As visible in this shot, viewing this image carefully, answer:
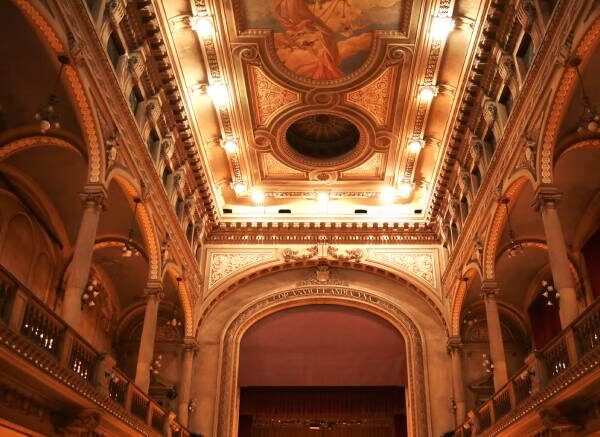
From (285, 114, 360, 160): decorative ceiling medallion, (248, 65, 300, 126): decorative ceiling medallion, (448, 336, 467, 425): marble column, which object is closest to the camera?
(248, 65, 300, 126): decorative ceiling medallion

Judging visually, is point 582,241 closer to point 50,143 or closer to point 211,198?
point 211,198

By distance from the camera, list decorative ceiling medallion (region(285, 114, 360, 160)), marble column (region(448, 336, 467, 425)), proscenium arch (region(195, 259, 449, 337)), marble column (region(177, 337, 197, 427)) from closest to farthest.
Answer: marble column (region(448, 336, 467, 425)) < marble column (region(177, 337, 197, 427)) < decorative ceiling medallion (region(285, 114, 360, 160)) < proscenium arch (region(195, 259, 449, 337))

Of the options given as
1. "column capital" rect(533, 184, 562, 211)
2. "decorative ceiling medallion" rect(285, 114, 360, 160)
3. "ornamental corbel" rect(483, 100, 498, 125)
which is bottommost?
"column capital" rect(533, 184, 562, 211)

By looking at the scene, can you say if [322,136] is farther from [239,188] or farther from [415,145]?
[239,188]

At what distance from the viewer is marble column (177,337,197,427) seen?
56.3ft

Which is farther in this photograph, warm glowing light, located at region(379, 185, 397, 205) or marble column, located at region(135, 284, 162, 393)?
warm glowing light, located at region(379, 185, 397, 205)

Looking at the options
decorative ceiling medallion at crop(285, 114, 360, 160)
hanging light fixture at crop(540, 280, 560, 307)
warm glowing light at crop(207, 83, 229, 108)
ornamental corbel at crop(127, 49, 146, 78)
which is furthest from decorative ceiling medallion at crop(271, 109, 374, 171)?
hanging light fixture at crop(540, 280, 560, 307)

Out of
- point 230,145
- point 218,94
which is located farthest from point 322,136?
point 218,94

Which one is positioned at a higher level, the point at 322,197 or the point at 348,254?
the point at 322,197

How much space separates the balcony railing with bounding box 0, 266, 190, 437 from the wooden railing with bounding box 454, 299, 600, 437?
23.2ft

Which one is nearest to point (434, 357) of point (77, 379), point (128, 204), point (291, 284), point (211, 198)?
point (291, 284)

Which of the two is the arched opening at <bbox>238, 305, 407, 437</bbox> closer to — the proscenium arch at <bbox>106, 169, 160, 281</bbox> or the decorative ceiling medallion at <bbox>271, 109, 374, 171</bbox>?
the decorative ceiling medallion at <bbox>271, 109, 374, 171</bbox>

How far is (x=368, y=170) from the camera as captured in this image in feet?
64.6

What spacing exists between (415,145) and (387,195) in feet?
9.53
